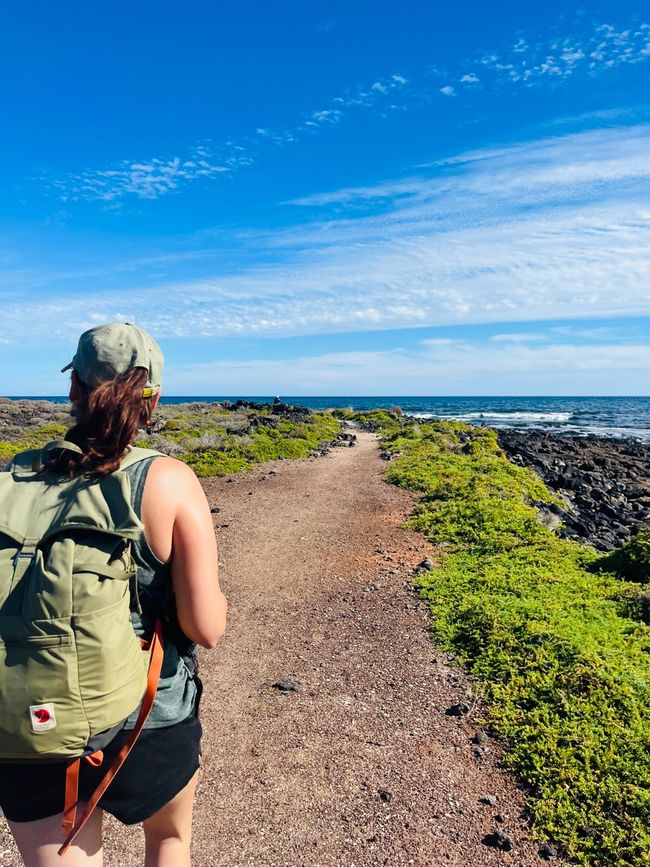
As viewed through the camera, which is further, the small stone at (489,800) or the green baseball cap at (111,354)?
the small stone at (489,800)

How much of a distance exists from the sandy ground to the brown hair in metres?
3.04

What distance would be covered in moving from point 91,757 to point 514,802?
11.1 ft

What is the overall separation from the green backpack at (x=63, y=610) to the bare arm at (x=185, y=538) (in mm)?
113

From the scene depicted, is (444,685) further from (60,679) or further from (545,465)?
(545,465)

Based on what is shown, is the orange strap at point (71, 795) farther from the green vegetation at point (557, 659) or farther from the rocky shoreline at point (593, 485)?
the rocky shoreline at point (593, 485)

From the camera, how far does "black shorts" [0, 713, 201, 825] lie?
1.79 meters

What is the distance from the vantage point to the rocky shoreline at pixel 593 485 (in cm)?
1253

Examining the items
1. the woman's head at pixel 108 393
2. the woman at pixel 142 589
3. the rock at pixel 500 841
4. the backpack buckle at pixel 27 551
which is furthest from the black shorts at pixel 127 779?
the rock at pixel 500 841

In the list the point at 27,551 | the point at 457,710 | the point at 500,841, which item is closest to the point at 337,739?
the point at 457,710

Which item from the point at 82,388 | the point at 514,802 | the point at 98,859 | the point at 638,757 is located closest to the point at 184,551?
the point at 82,388

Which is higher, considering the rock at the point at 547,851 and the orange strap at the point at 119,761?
the orange strap at the point at 119,761

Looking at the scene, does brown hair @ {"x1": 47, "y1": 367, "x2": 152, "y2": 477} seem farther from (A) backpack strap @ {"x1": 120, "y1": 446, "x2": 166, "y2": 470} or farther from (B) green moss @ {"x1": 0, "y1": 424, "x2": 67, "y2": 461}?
(B) green moss @ {"x1": 0, "y1": 424, "x2": 67, "y2": 461}

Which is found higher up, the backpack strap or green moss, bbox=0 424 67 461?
the backpack strap

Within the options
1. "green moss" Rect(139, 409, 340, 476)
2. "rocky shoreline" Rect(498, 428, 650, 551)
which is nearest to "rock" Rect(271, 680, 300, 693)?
"rocky shoreline" Rect(498, 428, 650, 551)
